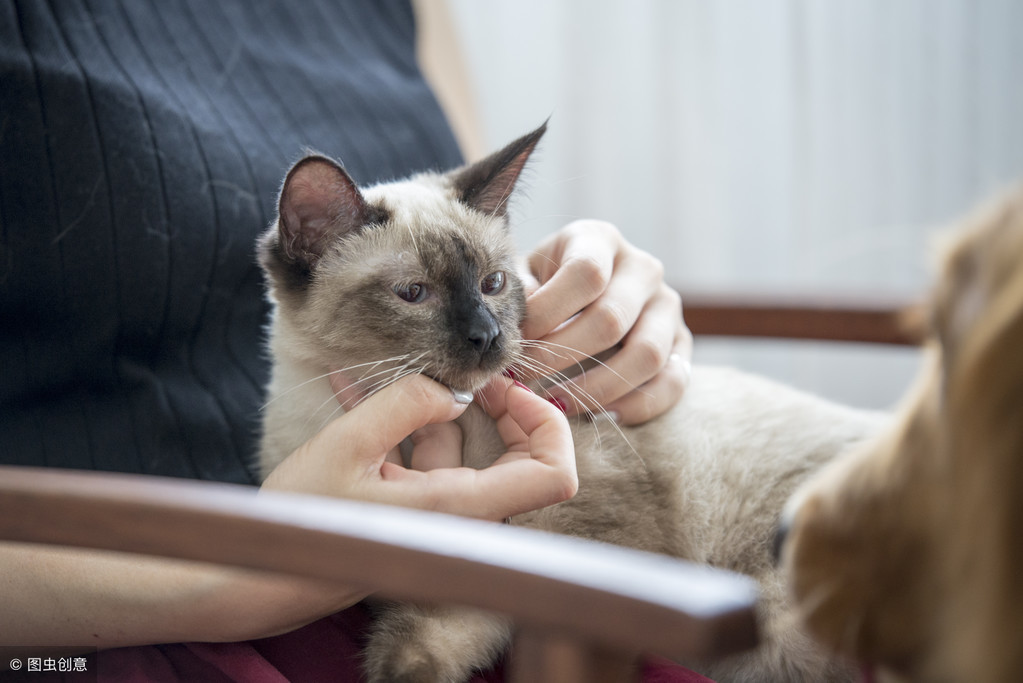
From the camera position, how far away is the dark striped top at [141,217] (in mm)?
992

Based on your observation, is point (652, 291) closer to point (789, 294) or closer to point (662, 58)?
point (789, 294)

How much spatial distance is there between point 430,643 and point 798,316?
3.29 ft

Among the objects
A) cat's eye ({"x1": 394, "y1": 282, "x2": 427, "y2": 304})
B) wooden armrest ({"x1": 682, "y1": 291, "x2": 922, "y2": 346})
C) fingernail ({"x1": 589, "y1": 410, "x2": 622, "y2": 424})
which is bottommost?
wooden armrest ({"x1": 682, "y1": 291, "x2": 922, "y2": 346})

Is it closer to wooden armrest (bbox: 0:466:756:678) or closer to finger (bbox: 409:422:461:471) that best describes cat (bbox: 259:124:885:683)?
finger (bbox: 409:422:461:471)

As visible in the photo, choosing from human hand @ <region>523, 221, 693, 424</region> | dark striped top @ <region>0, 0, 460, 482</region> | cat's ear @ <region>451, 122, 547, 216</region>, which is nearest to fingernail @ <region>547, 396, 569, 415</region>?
human hand @ <region>523, 221, 693, 424</region>

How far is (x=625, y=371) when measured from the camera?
105 cm

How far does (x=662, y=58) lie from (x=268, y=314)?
1586 mm

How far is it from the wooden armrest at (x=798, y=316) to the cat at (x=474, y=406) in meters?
0.34

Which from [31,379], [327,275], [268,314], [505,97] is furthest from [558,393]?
[505,97]

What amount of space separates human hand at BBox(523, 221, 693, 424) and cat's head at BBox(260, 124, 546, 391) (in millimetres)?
63

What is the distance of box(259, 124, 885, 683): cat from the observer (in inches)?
37.6

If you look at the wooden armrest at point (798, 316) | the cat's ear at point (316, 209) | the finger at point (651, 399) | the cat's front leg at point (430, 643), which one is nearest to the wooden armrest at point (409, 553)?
the cat's front leg at point (430, 643)

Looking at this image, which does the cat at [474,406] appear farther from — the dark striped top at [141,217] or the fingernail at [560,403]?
the dark striped top at [141,217]

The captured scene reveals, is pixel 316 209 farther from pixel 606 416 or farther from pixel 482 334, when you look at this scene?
pixel 606 416
